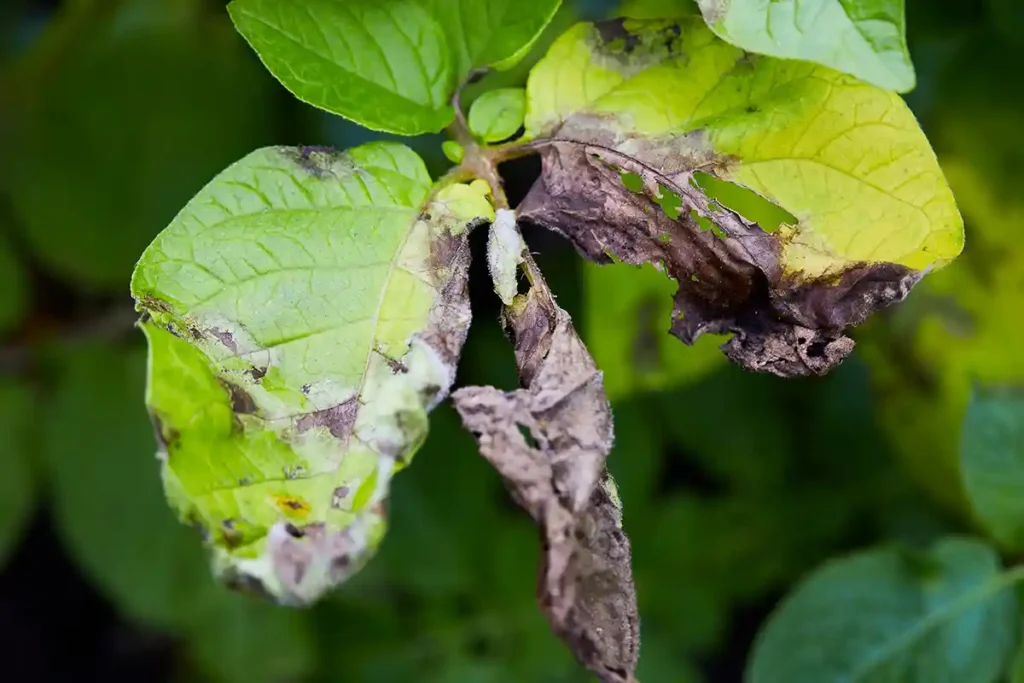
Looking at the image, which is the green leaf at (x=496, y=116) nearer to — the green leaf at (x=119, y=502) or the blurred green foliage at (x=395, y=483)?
the blurred green foliage at (x=395, y=483)

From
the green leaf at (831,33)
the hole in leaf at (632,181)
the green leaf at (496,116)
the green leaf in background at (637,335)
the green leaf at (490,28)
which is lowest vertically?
the green leaf in background at (637,335)

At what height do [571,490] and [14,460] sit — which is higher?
[571,490]

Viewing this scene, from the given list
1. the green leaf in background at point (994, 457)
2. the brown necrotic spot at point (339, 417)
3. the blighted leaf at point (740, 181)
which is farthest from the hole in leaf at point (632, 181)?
the green leaf in background at point (994, 457)

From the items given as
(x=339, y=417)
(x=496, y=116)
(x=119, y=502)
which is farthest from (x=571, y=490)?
(x=119, y=502)

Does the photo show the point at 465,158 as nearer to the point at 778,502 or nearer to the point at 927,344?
the point at 927,344

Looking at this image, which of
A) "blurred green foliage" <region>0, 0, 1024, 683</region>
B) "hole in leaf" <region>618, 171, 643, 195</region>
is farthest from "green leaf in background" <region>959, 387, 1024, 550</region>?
"hole in leaf" <region>618, 171, 643, 195</region>

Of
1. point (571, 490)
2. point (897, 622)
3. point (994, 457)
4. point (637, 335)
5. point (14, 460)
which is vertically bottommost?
point (897, 622)

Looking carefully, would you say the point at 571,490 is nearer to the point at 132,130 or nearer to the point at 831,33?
the point at 831,33
